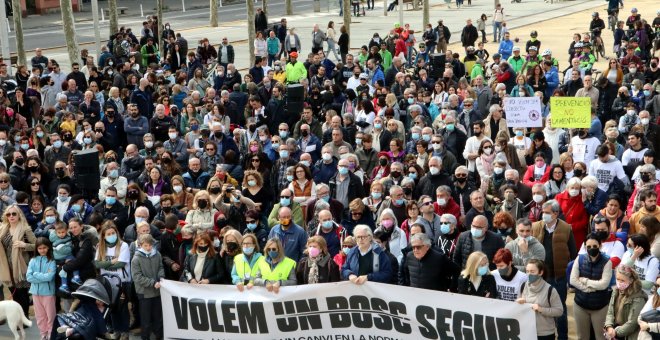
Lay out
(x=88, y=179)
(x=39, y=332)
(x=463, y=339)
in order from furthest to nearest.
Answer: (x=88, y=179) < (x=39, y=332) < (x=463, y=339)

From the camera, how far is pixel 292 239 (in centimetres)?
1332

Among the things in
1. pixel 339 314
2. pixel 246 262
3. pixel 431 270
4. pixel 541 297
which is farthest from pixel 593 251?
pixel 246 262

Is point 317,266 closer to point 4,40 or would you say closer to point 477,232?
point 477,232

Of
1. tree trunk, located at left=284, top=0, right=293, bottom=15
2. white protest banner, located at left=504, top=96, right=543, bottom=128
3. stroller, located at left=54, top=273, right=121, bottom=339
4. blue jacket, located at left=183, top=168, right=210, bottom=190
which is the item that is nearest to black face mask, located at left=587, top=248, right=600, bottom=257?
stroller, located at left=54, top=273, right=121, bottom=339

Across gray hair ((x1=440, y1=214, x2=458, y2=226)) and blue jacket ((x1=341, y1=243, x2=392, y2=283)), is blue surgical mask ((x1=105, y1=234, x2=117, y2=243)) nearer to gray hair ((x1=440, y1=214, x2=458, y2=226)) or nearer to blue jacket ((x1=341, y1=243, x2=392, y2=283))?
blue jacket ((x1=341, y1=243, x2=392, y2=283))

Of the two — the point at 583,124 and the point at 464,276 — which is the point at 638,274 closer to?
the point at 464,276

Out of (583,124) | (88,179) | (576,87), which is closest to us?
(88,179)

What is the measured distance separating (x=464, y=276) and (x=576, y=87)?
10.6 m

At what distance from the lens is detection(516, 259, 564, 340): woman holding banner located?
11.1 m

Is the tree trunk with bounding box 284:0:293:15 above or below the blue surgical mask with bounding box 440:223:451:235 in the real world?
below

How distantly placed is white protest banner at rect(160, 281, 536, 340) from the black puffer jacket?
0.52 metres

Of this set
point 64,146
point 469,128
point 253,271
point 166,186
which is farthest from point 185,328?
point 469,128

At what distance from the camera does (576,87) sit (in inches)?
838

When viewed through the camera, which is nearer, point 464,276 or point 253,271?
point 464,276
